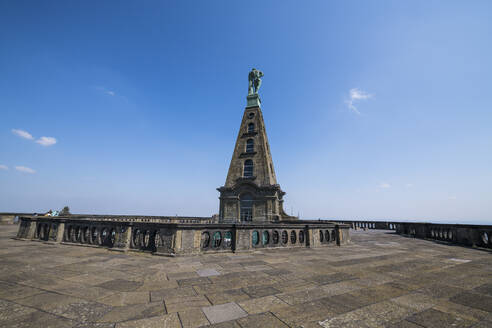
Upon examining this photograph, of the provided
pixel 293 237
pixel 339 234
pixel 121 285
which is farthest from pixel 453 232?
pixel 121 285

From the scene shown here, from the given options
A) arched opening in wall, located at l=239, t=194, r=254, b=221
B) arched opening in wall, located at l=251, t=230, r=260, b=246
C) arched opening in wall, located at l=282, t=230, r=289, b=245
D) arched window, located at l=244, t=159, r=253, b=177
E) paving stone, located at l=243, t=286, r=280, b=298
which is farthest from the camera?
arched window, located at l=244, t=159, r=253, b=177

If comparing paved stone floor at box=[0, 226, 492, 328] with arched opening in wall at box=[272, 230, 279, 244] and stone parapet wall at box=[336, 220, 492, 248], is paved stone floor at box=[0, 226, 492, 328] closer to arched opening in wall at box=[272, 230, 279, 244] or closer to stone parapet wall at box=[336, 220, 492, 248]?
arched opening in wall at box=[272, 230, 279, 244]

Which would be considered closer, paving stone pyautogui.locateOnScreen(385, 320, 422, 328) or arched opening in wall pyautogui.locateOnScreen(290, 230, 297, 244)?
paving stone pyautogui.locateOnScreen(385, 320, 422, 328)

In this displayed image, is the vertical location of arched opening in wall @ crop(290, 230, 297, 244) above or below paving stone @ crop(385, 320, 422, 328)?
above

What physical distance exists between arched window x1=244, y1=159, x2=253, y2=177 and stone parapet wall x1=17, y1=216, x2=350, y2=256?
47.8 ft

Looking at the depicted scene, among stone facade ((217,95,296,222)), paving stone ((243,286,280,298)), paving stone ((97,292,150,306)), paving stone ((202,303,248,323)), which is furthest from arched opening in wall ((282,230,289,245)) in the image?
stone facade ((217,95,296,222))

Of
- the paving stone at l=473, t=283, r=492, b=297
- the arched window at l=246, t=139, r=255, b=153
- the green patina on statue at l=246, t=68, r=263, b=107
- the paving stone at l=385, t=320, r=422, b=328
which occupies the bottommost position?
the paving stone at l=473, t=283, r=492, b=297

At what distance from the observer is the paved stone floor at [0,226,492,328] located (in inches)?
116

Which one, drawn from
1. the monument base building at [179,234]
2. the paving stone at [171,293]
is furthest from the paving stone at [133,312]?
the monument base building at [179,234]

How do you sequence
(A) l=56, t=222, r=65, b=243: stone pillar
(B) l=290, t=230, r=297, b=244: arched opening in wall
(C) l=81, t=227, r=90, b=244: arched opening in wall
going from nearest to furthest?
1. (C) l=81, t=227, r=90, b=244: arched opening in wall
2. (A) l=56, t=222, r=65, b=243: stone pillar
3. (B) l=290, t=230, r=297, b=244: arched opening in wall

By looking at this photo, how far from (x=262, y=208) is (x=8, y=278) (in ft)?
64.6

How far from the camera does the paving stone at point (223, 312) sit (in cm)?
295

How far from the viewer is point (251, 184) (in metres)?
23.3

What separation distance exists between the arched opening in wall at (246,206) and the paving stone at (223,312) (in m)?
20.0
